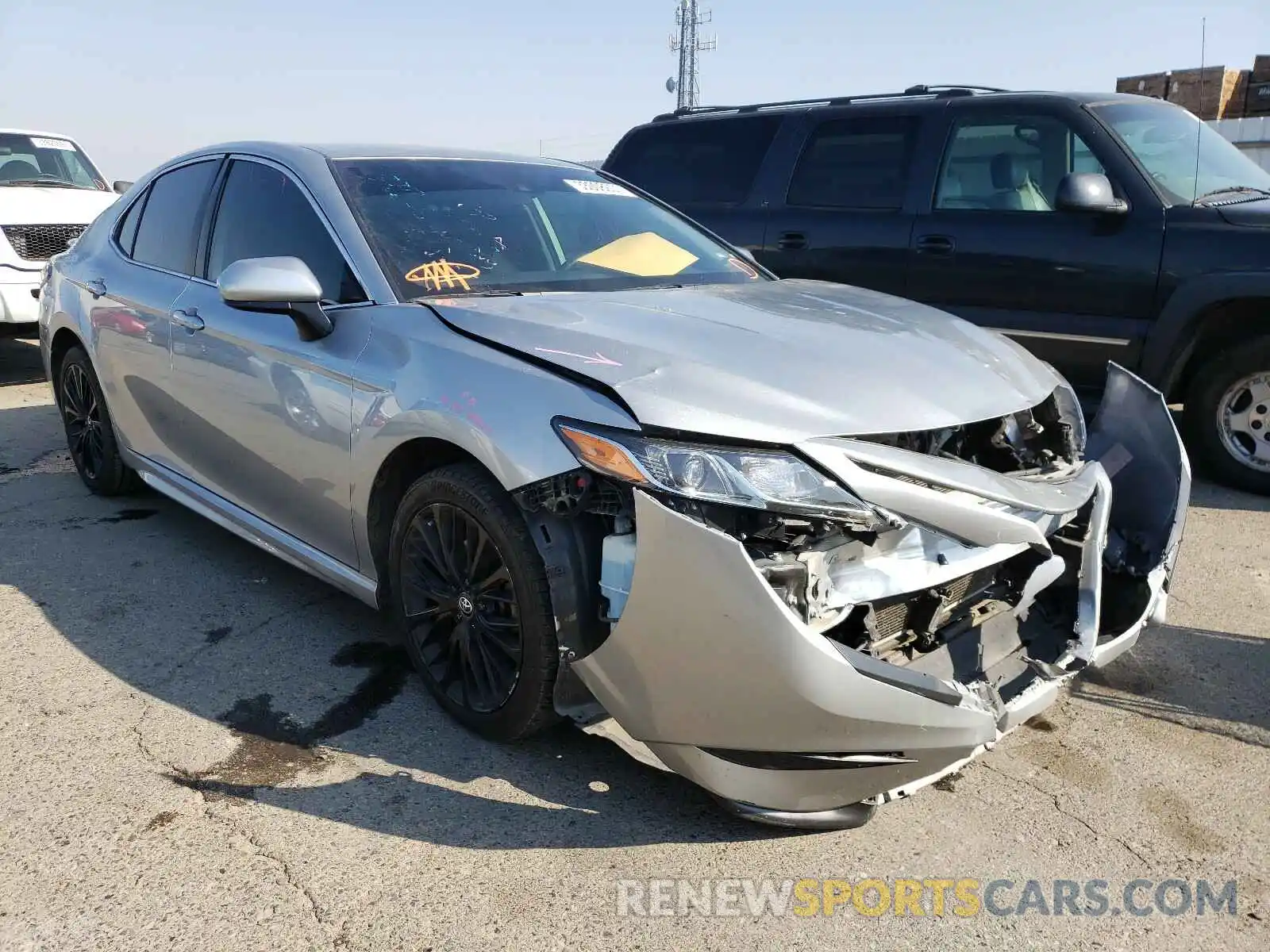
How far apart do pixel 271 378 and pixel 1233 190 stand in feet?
15.8

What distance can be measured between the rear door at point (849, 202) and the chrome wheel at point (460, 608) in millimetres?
3852

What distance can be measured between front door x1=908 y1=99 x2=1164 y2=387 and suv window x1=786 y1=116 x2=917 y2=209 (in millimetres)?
262

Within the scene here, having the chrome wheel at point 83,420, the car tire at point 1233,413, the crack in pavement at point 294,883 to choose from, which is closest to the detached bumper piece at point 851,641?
the crack in pavement at point 294,883

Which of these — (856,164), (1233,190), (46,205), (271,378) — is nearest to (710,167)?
(856,164)

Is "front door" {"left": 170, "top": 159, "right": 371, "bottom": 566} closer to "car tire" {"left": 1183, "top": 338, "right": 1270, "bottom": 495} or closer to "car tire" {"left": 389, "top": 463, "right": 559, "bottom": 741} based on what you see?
"car tire" {"left": 389, "top": 463, "right": 559, "bottom": 741}

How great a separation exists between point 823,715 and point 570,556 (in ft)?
2.28

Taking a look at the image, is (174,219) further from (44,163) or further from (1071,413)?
(44,163)

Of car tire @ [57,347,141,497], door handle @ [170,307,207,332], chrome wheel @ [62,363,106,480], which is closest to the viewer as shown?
door handle @ [170,307,207,332]

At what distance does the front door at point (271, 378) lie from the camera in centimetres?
320

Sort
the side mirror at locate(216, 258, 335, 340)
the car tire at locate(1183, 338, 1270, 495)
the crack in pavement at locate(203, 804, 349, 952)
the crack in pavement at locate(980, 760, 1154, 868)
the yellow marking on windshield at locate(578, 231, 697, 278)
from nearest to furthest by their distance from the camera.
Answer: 1. the crack in pavement at locate(203, 804, 349, 952)
2. the crack in pavement at locate(980, 760, 1154, 868)
3. the side mirror at locate(216, 258, 335, 340)
4. the yellow marking on windshield at locate(578, 231, 697, 278)
5. the car tire at locate(1183, 338, 1270, 495)

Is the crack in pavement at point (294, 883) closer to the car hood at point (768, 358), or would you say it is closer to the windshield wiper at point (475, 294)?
the car hood at point (768, 358)

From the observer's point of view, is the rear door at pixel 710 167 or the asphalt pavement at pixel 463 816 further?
the rear door at pixel 710 167

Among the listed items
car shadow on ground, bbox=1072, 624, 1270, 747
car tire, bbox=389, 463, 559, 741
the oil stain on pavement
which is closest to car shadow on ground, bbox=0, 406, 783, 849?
the oil stain on pavement

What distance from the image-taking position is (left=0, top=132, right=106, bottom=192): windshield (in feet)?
32.4
